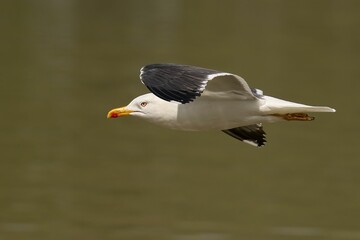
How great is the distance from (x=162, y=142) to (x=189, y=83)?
41.4 ft

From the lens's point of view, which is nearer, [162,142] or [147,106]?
[147,106]

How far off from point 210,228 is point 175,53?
13895mm

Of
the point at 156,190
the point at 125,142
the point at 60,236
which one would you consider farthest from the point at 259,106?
the point at 125,142

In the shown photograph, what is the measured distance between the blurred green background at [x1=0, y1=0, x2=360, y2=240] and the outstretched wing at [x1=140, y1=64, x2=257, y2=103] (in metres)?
6.41

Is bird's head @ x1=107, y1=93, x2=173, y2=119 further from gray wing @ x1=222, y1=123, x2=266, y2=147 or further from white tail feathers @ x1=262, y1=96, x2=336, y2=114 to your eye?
gray wing @ x1=222, y1=123, x2=266, y2=147

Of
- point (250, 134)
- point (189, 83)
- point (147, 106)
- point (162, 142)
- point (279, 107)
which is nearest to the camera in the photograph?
point (189, 83)

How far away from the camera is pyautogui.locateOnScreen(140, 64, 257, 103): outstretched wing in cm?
899

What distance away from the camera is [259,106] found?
9766 mm

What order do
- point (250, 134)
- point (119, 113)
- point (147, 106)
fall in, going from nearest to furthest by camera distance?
point (147, 106)
point (119, 113)
point (250, 134)

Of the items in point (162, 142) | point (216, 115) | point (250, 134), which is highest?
point (162, 142)

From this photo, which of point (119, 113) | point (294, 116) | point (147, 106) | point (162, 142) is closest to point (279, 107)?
point (294, 116)

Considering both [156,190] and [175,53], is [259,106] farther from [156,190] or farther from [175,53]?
[175,53]

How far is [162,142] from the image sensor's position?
21734 mm

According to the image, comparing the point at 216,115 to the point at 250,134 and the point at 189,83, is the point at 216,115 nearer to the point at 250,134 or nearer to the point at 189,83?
the point at 189,83
